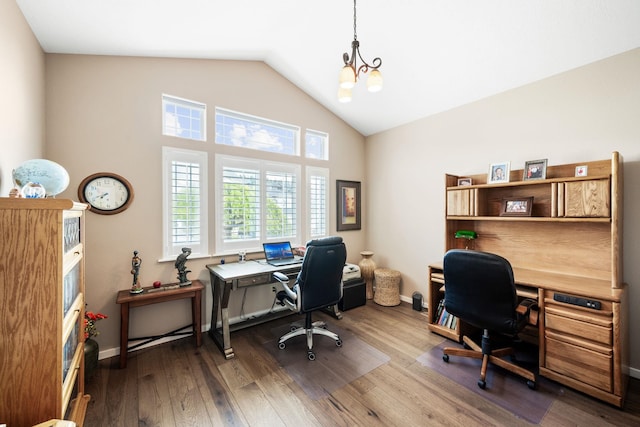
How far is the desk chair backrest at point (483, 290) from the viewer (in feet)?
6.17

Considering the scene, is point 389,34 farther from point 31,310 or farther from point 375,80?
point 31,310

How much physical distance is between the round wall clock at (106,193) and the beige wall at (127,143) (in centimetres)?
6

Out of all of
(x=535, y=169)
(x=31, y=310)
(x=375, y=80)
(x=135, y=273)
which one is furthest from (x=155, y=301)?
(x=535, y=169)

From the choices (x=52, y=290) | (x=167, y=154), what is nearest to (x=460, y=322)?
(x=52, y=290)

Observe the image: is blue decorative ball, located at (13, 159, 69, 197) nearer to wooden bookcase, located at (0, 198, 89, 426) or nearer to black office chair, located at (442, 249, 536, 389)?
wooden bookcase, located at (0, 198, 89, 426)

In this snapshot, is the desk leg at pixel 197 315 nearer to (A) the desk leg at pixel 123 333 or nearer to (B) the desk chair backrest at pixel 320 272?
(A) the desk leg at pixel 123 333

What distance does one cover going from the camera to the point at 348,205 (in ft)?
13.9

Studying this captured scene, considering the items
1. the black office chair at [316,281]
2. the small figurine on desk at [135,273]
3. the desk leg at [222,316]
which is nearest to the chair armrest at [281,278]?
the black office chair at [316,281]

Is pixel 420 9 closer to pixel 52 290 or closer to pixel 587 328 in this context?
pixel 587 328

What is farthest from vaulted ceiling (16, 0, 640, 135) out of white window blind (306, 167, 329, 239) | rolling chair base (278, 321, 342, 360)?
rolling chair base (278, 321, 342, 360)

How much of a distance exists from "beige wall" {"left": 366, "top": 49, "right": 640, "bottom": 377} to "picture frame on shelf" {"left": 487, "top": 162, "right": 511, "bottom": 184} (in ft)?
0.79

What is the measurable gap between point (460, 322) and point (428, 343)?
0.40 metres

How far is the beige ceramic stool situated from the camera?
12.1ft

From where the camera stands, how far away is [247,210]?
325 cm
